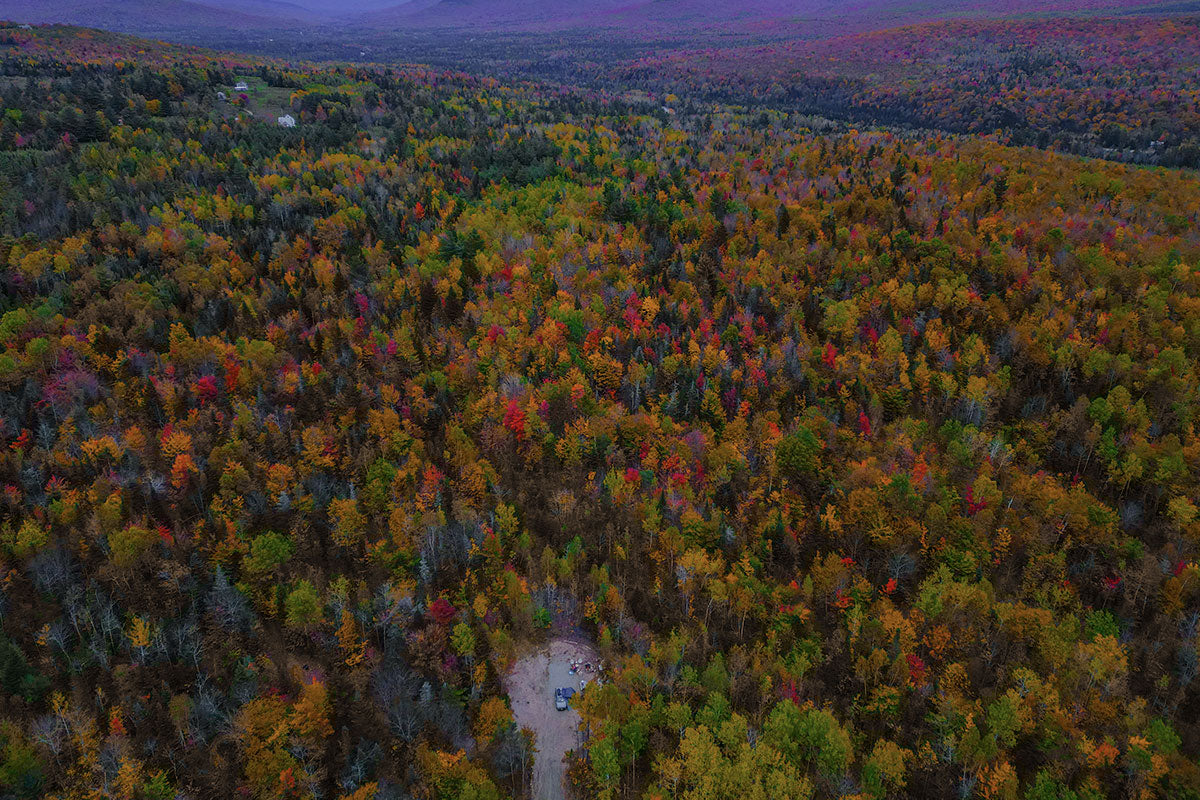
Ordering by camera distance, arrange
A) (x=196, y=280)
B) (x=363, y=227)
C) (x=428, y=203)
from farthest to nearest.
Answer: (x=428, y=203) → (x=363, y=227) → (x=196, y=280)

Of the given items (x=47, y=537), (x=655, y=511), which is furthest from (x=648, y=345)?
(x=47, y=537)

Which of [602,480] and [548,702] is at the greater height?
[602,480]

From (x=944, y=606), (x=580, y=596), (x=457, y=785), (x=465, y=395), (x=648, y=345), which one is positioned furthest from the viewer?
(x=648, y=345)

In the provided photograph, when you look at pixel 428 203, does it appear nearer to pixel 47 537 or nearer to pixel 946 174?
pixel 47 537

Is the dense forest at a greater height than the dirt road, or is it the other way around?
the dense forest

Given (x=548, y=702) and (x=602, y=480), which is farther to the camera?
(x=602, y=480)
